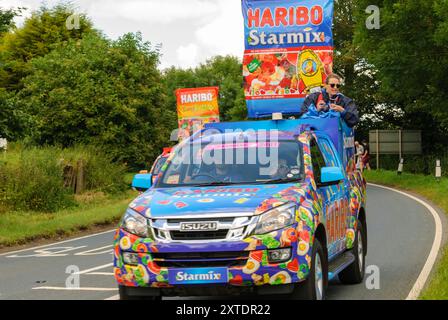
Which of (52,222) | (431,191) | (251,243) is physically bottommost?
(431,191)

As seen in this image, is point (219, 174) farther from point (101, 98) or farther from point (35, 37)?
point (35, 37)

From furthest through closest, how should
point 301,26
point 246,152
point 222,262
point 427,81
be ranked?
point 427,81 < point 301,26 < point 246,152 < point 222,262

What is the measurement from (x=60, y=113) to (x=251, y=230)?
31.6 m

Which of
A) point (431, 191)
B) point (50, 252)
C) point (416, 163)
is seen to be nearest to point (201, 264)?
point (50, 252)

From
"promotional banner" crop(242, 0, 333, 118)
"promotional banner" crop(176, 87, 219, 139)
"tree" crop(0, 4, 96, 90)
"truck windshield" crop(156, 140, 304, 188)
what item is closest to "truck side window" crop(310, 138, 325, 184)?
"truck windshield" crop(156, 140, 304, 188)

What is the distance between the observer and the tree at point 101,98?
38.5 metres

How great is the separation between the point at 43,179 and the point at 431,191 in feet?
44.2

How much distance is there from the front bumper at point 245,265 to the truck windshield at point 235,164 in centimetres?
122

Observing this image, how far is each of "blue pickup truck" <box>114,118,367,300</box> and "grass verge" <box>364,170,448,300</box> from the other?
109 cm

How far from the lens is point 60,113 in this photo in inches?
1511

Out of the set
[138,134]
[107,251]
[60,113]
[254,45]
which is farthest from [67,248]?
[138,134]

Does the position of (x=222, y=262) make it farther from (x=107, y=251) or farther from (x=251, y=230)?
(x=107, y=251)

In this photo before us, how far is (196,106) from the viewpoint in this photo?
43.5 m

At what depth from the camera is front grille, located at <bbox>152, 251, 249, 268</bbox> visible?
25.3ft
